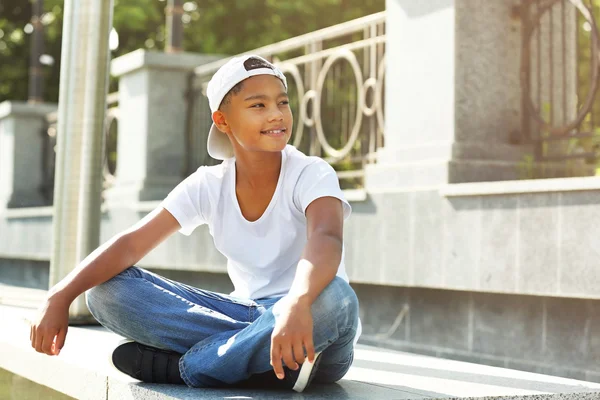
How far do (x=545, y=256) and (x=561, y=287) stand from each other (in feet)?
0.56

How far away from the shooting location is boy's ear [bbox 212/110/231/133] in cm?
335

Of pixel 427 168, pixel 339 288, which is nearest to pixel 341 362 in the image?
pixel 339 288

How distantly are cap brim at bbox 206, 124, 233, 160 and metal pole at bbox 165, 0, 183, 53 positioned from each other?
6.71 m

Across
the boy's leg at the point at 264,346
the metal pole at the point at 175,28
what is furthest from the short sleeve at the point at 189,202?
the metal pole at the point at 175,28

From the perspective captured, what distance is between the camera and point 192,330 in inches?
123

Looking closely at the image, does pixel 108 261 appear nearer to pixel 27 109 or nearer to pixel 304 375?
pixel 304 375

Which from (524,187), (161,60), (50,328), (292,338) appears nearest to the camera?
(292,338)

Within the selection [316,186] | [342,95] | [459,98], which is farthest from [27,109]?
[316,186]

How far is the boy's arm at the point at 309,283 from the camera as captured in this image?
2.64 m

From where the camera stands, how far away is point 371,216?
5.90 m

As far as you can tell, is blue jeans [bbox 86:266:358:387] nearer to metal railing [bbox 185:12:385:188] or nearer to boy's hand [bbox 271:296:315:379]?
boy's hand [bbox 271:296:315:379]

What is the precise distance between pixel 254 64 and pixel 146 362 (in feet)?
3.37

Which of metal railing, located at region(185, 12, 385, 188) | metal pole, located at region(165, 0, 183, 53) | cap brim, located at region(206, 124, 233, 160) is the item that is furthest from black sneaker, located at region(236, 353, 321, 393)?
metal pole, located at region(165, 0, 183, 53)

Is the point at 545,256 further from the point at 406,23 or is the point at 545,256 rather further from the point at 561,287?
the point at 406,23
